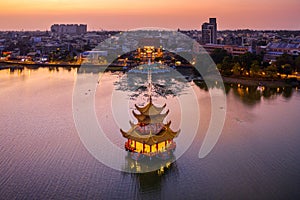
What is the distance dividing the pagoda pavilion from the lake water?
27 cm

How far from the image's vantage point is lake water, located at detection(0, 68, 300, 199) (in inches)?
143

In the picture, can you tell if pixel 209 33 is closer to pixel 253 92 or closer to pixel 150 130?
pixel 253 92

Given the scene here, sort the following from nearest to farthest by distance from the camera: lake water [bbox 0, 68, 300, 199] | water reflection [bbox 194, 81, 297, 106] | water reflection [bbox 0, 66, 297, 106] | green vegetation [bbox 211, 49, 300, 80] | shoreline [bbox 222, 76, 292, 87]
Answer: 1. lake water [bbox 0, 68, 300, 199]
2. water reflection [bbox 194, 81, 297, 106]
3. water reflection [bbox 0, 66, 297, 106]
4. shoreline [bbox 222, 76, 292, 87]
5. green vegetation [bbox 211, 49, 300, 80]

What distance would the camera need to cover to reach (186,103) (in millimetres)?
7211

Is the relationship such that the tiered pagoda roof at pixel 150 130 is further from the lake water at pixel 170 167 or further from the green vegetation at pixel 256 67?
the green vegetation at pixel 256 67

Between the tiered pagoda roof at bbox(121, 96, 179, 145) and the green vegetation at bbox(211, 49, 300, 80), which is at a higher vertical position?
the green vegetation at bbox(211, 49, 300, 80)

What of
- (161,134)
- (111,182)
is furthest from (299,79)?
(111,182)

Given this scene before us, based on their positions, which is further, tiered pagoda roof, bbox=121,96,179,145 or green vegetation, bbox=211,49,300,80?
green vegetation, bbox=211,49,300,80

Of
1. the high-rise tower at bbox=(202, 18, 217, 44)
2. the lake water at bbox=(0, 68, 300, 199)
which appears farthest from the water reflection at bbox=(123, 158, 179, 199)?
the high-rise tower at bbox=(202, 18, 217, 44)

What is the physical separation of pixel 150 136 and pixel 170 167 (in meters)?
0.43

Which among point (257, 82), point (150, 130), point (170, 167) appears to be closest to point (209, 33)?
point (257, 82)

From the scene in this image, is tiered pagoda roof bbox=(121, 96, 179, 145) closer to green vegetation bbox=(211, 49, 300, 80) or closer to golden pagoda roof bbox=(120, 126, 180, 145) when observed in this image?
golden pagoda roof bbox=(120, 126, 180, 145)

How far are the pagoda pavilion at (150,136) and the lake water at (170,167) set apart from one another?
267mm

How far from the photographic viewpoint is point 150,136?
4270 mm
